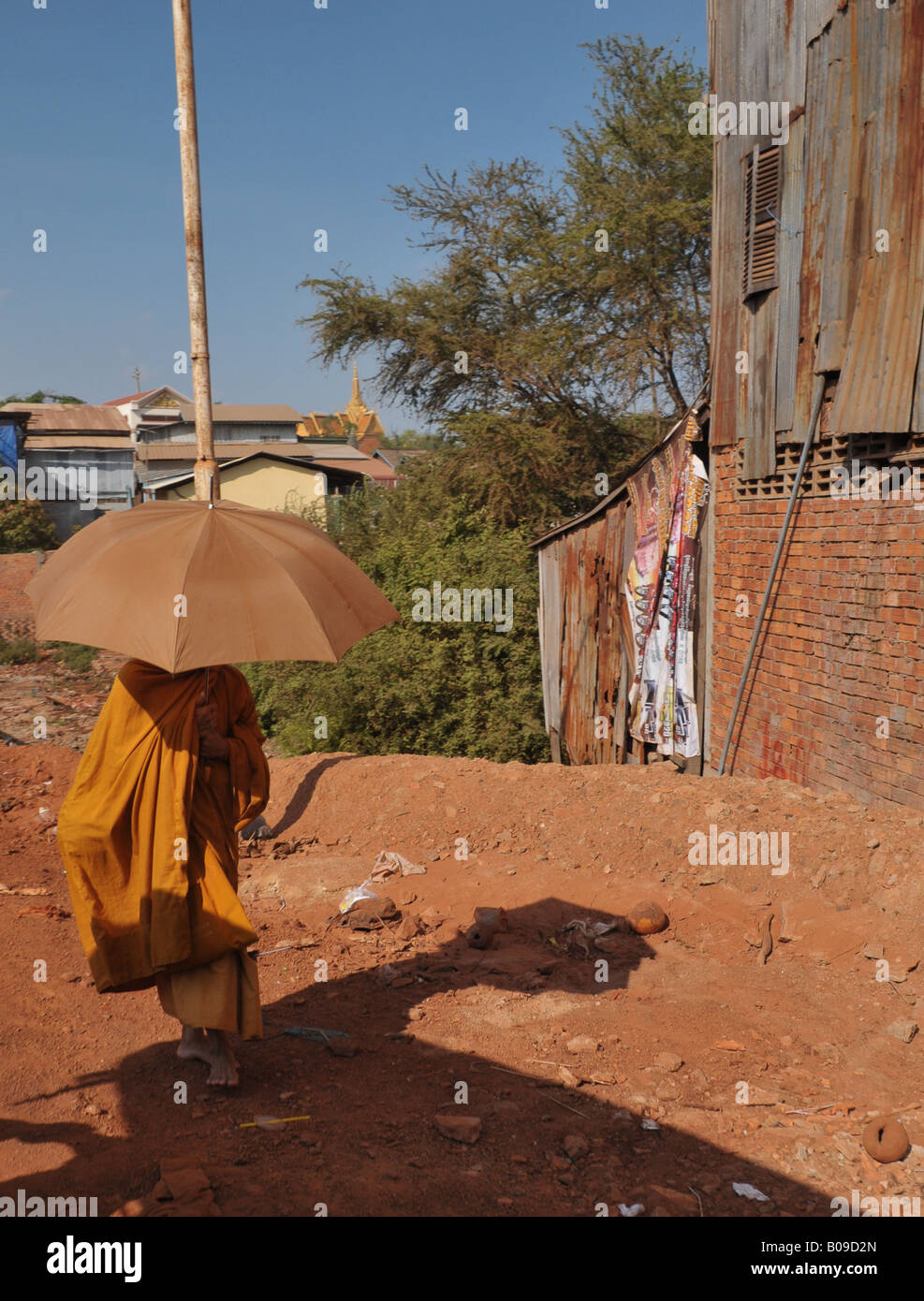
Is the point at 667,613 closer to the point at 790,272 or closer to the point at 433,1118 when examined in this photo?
the point at 790,272

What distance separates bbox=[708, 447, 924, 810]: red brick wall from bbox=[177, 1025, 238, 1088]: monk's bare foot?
12.6ft

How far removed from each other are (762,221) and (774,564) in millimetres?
2571

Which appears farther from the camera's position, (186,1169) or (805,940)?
(805,940)

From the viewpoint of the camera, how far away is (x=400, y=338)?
63.3ft

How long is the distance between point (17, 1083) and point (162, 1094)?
21.2 inches

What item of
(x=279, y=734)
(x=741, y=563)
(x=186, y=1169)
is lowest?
(x=279, y=734)

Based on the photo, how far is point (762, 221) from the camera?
280 inches

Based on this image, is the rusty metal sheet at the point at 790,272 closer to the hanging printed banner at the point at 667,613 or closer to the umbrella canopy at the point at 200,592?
the hanging printed banner at the point at 667,613

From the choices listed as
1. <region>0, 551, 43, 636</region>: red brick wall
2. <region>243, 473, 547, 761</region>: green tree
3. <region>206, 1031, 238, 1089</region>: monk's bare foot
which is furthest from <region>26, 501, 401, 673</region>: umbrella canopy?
<region>0, 551, 43, 636</region>: red brick wall

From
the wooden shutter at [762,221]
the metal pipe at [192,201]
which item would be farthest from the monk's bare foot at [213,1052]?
the wooden shutter at [762,221]

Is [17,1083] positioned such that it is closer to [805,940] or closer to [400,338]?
[805,940]

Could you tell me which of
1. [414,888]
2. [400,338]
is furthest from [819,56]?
[400,338]

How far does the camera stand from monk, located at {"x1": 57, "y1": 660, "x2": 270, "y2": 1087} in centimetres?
354

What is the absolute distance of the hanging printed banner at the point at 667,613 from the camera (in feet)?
26.7
